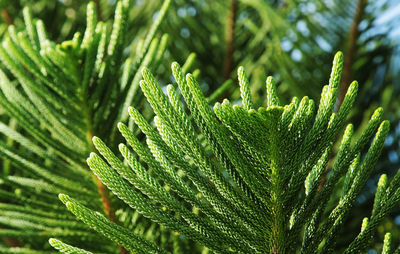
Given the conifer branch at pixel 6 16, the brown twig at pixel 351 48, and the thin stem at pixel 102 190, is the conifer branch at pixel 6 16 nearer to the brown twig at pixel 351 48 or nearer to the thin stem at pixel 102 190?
the thin stem at pixel 102 190

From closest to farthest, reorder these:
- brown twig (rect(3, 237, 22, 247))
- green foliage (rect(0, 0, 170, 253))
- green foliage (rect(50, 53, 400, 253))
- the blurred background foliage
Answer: green foliage (rect(50, 53, 400, 253)), green foliage (rect(0, 0, 170, 253)), brown twig (rect(3, 237, 22, 247)), the blurred background foliage

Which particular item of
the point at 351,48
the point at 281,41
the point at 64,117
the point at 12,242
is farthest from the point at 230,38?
the point at 12,242

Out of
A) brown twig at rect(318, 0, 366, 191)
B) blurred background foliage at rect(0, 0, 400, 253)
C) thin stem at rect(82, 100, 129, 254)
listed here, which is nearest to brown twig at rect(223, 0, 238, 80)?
blurred background foliage at rect(0, 0, 400, 253)

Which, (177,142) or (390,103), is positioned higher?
(390,103)

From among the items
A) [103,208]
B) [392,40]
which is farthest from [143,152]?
[392,40]

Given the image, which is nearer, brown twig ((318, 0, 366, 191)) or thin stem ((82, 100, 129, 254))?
thin stem ((82, 100, 129, 254))

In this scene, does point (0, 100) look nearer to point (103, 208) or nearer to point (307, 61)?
point (103, 208)

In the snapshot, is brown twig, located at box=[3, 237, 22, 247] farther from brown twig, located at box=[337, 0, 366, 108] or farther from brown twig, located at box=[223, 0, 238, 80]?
brown twig, located at box=[337, 0, 366, 108]
